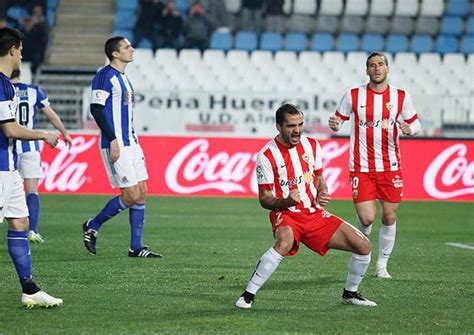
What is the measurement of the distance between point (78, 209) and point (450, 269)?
7750 millimetres

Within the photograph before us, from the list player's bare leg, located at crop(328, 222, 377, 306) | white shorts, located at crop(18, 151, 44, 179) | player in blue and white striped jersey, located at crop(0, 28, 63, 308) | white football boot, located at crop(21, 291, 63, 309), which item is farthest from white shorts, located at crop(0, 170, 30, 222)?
white shorts, located at crop(18, 151, 44, 179)

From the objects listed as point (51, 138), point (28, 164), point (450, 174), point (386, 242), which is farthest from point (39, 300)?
point (450, 174)

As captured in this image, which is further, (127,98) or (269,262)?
(127,98)

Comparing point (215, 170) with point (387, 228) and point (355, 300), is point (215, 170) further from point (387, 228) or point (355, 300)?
point (355, 300)

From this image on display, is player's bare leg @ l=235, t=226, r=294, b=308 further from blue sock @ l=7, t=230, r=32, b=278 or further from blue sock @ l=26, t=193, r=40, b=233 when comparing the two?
→ blue sock @ l=26, t=193, r=40, b=233

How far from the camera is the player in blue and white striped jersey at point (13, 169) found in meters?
7.25

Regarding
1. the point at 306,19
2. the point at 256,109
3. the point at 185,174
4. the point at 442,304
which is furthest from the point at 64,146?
the point at 442,304

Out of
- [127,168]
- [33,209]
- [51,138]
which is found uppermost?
[51,138]

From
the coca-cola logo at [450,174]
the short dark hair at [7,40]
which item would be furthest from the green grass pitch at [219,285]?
the coca-cola logo at [450,174]

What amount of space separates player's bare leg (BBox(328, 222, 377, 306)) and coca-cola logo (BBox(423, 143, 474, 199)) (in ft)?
38.9

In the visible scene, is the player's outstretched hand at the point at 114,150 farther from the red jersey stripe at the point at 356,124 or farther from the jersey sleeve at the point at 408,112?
the jersey sleeve at the point at 408,112

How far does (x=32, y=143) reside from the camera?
12.6 m

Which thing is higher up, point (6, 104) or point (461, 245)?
point (6, 104)

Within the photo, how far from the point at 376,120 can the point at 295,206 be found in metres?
2.39
